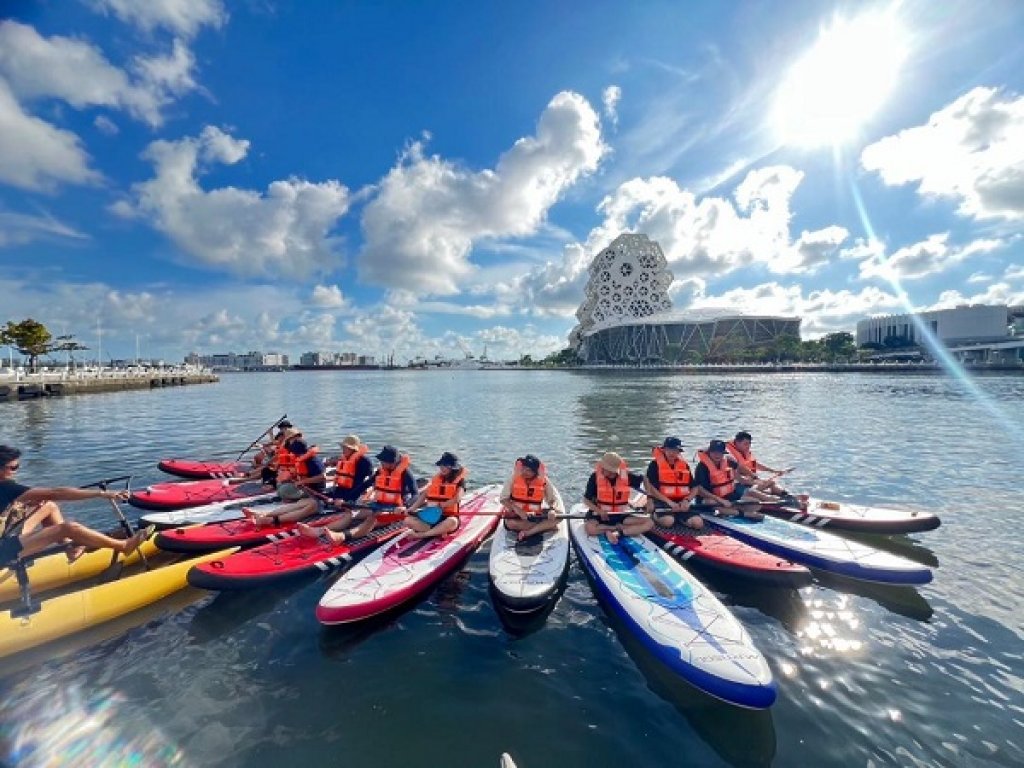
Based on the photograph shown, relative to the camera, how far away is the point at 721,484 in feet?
32.4

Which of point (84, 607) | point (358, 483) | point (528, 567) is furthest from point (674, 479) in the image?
point (84, 607)

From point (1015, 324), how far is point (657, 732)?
180005mm

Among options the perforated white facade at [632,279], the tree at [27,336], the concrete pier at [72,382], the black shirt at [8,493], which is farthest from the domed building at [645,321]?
the black shirt at [8,493]

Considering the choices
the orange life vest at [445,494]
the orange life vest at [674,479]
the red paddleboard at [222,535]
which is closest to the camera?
the red paddleboard at [222,535]

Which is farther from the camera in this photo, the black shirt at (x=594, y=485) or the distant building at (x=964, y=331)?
the distant building at (x=964, y=331)

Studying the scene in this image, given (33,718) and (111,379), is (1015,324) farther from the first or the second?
(111,379)

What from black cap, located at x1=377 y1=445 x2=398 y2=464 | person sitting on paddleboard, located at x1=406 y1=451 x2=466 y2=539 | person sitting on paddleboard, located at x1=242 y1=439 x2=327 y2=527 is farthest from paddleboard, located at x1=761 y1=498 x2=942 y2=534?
person sitting on paddleboard, located at x1=242 y1=439 x2=327 y2=527

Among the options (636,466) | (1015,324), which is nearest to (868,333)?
(1015,324)

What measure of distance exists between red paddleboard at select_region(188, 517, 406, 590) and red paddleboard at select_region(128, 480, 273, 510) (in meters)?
4.06

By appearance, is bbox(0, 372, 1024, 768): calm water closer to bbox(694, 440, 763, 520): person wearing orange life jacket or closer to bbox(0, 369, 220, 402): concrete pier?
bbox(694, 440, 763, 520): person wearing orange life jacket

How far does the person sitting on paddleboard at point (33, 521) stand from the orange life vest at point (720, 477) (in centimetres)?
1075

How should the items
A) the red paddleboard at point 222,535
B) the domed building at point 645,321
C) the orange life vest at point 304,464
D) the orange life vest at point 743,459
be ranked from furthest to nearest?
the domed building at point 645,321
the orange life vest at point 743,459
the orange life vest at point 304,464
the red paddleboard at point 222,535

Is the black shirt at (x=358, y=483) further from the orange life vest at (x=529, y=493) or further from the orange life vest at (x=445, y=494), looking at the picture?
the orange life vest at (x=529, y=493)

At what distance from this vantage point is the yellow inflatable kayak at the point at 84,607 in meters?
5.95
